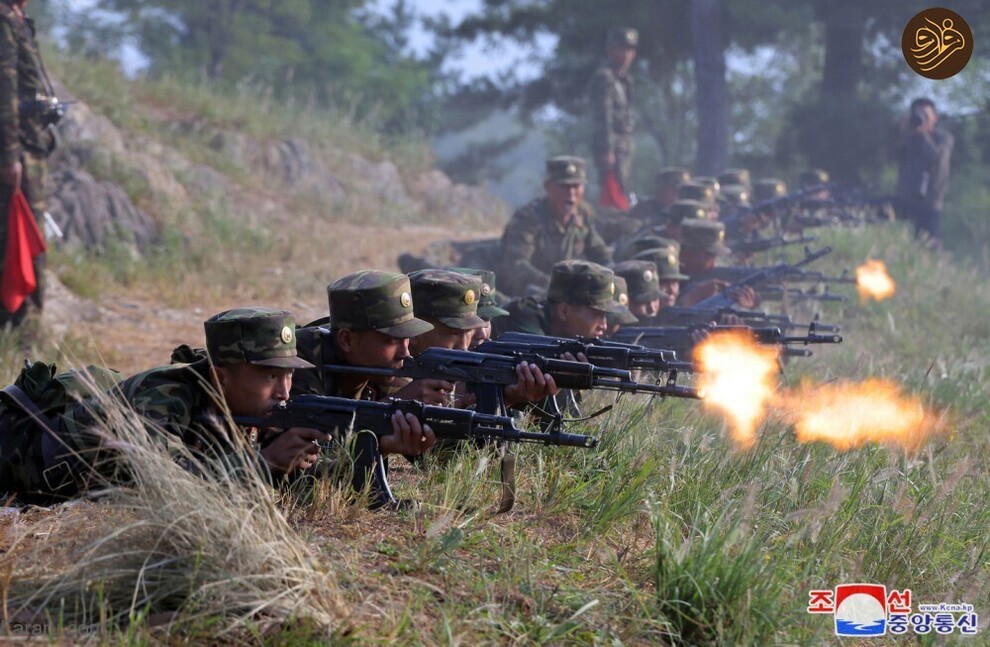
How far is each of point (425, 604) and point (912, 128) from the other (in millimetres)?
15825

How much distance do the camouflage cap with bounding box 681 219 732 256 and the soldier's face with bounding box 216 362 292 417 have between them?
24.4 feet

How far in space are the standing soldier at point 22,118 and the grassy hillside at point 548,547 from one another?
16.8 ft

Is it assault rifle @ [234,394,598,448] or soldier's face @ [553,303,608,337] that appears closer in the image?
assault rifle @ [234,394,598,448]

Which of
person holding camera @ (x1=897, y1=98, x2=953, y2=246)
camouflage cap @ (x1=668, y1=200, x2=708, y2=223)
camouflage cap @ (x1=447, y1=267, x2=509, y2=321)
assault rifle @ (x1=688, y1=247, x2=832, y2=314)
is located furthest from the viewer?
person holding camera @ (x1=897, y1=98, x2=953, y2=246)

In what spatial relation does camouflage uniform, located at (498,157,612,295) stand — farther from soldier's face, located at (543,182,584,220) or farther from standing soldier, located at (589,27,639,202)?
standing soldier, located at (589,27,639,202)

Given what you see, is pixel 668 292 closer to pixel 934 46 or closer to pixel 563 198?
pixel 563 198

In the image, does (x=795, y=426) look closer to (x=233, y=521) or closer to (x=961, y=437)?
(x=961, y=437)

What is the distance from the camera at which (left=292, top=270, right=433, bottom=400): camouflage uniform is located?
5406 millimetres

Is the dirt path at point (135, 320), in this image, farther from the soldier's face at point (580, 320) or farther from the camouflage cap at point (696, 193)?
the camouflage cap at point (696, 193)

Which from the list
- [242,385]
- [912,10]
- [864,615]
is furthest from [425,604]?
[912,10]

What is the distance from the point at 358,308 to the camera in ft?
17.8

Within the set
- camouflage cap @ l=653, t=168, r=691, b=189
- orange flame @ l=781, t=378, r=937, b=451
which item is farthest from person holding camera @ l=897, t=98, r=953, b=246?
orange flame @ l=781, t=378, r=937, b=451

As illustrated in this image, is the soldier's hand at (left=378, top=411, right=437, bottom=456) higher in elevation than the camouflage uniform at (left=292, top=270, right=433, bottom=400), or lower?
lower

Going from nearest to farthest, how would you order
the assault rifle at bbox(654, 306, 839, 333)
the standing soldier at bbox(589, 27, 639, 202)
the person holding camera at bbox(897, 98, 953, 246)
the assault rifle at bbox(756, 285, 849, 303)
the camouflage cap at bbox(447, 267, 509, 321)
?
1. the camouflage cap at bbox(447, 267, 509, 321)
2. the assault rifle at bbox(654, 306, 839, 333)
3. the assault rifle at bbox(756, 285, 849, 303)
4. the standing soldier at bbox(589, 27, 639, 202)
5. the person holding camera at bbox(897, 98, 953, 246)
